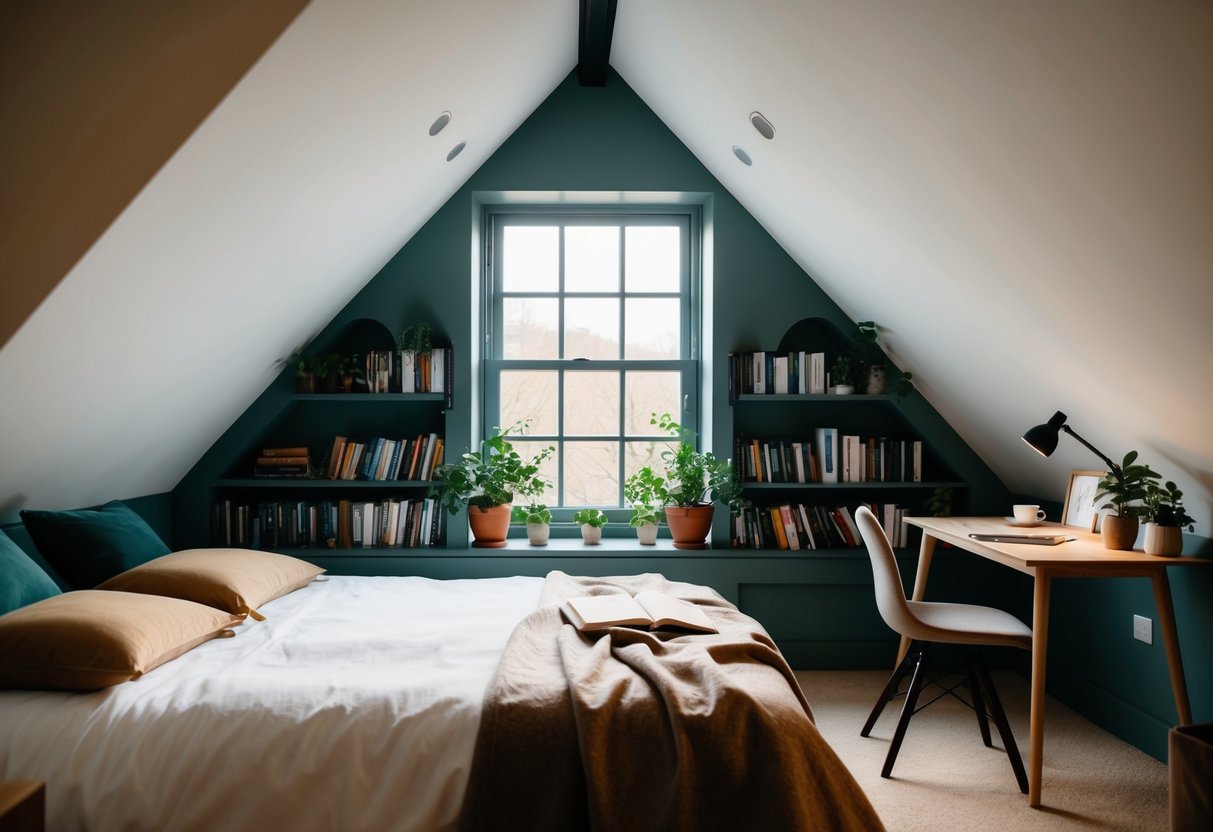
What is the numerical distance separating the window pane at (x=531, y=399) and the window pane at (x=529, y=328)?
0.12 metres

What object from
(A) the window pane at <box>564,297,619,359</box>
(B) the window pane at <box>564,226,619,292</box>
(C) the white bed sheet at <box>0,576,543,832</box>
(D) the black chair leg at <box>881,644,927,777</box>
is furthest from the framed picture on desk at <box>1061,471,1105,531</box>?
(C) the white bed sheet at <box>0,576,543,832</box>

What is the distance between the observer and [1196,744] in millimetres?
1728

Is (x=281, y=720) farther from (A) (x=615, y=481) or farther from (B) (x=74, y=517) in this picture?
(A) (x=615, y=481)

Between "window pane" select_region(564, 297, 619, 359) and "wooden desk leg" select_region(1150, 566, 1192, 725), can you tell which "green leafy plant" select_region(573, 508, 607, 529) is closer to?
"window pane" select_region(564, 297, 619, 359)

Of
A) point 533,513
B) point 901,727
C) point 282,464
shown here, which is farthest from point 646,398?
point 901,727

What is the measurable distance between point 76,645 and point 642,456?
2.89 m

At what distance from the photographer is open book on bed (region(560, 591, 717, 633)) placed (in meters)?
2.47

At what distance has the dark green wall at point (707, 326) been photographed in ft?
13.1

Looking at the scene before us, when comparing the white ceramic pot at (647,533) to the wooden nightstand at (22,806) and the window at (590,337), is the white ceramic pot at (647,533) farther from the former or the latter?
the wooden nightstand at (22,806)

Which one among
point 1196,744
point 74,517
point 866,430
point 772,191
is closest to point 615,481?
point 866,430

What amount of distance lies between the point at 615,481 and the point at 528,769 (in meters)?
2.70

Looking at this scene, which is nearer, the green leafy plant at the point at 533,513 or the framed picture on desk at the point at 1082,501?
the framed picture on desk at the point at 1082,501

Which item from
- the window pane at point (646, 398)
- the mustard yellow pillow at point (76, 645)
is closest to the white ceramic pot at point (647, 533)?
the window pane at point (646, 398)

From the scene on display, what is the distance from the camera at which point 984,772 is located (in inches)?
113
